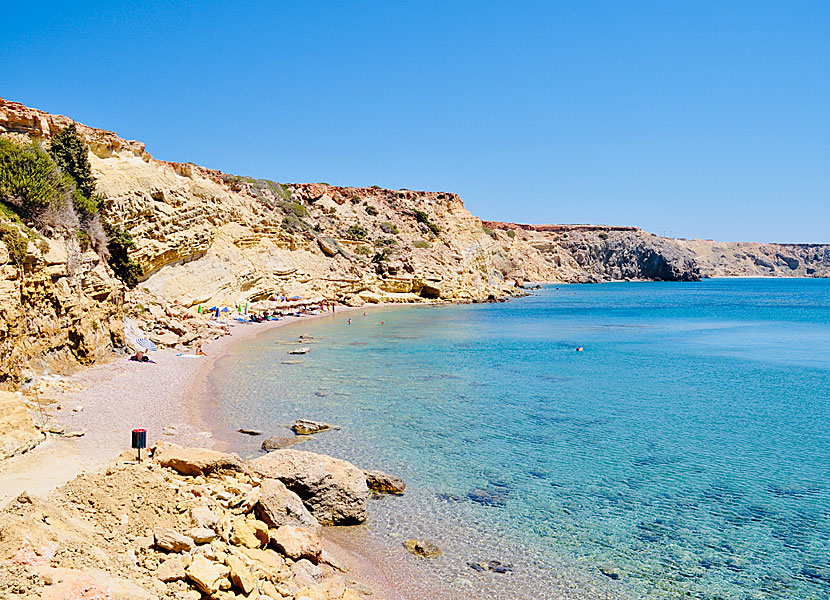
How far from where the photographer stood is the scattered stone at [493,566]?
747 centimetres

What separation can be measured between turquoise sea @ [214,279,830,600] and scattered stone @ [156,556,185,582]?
347 centimetres

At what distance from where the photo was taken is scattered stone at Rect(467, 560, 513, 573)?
24.5 feet

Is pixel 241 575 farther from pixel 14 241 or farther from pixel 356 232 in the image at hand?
pixel 356 232

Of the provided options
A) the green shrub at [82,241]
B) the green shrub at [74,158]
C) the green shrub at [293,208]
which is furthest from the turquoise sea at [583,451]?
the green shrub at [293,208]

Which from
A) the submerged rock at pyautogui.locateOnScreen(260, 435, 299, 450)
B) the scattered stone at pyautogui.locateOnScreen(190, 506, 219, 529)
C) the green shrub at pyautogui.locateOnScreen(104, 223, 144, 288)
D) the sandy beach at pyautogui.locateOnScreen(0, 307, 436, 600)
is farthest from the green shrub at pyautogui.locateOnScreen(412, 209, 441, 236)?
the scattered stone at pyautogui.locateOnScreen(190, 506, 219, 529)

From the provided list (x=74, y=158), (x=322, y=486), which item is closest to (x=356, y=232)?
(x=74, y=158)

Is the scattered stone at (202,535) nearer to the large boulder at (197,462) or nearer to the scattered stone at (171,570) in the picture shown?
the scattered stone at (171,570)

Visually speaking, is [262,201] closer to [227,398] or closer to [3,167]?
[3,167]

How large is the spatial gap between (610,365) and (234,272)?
26.5 metres

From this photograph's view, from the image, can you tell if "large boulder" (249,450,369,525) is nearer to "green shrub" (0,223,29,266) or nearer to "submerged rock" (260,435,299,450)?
"submerged rock" (260,435,299,450)

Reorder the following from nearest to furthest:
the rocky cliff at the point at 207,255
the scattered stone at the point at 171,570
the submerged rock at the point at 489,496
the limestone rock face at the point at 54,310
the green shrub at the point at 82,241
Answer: the scattered stone at the point at 171,570
the submerged rock at the point at 489,496
the limestone rock face at the point at 54,310
the rocky cliff at the point at 207,255
the green shrub at the point at 82,241

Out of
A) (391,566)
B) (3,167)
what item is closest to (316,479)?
(391,566)

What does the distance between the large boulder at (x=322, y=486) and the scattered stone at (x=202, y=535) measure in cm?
248

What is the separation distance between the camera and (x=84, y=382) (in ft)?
50.6
